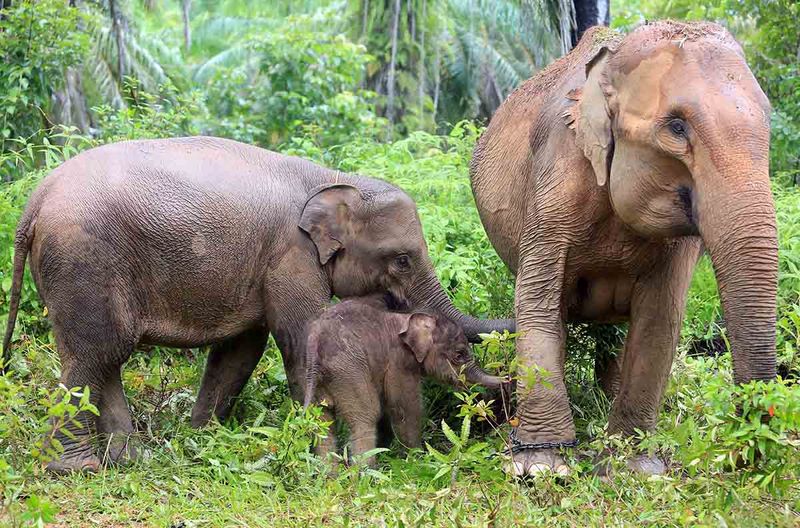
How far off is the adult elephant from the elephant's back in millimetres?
13

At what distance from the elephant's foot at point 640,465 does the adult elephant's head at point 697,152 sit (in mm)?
1244

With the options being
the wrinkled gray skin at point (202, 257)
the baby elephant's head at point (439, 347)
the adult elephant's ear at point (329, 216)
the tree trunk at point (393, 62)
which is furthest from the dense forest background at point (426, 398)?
the tree trunk at point (393, 62)

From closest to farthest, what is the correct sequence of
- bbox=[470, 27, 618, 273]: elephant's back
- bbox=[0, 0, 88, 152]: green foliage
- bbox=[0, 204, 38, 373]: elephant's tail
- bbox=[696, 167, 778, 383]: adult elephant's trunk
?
1. bbox=[696, 167, 778, 383]: adult elephant's trunk
2. bbox=[470, 27, 618, 273]: elephant's back
3. bbox=[0, 204, 38, 373]: elephant's tail
4. bbox=[0, 0, 88, 152]: green foliage

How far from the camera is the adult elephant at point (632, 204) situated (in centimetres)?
446

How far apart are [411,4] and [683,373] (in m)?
10.9

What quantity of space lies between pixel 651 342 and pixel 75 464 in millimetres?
2977

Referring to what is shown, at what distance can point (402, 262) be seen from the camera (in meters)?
6.55

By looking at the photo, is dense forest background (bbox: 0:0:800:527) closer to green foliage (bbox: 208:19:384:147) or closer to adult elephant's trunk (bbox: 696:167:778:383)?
green foliage (bbox: 208:19:384:147)

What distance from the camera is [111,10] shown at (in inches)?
693

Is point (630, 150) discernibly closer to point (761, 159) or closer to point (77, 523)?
point (761, 159)

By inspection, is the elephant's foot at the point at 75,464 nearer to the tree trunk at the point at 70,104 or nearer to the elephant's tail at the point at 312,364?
the elephant's tail at the point at 312,364

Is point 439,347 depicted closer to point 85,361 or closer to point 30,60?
point 85,361

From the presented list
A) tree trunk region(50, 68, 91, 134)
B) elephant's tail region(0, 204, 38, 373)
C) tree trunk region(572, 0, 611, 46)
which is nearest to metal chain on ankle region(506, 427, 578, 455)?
elephant's tail region(0, 204, 38, 373)

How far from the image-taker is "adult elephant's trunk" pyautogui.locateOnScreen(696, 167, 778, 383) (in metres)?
4.36
